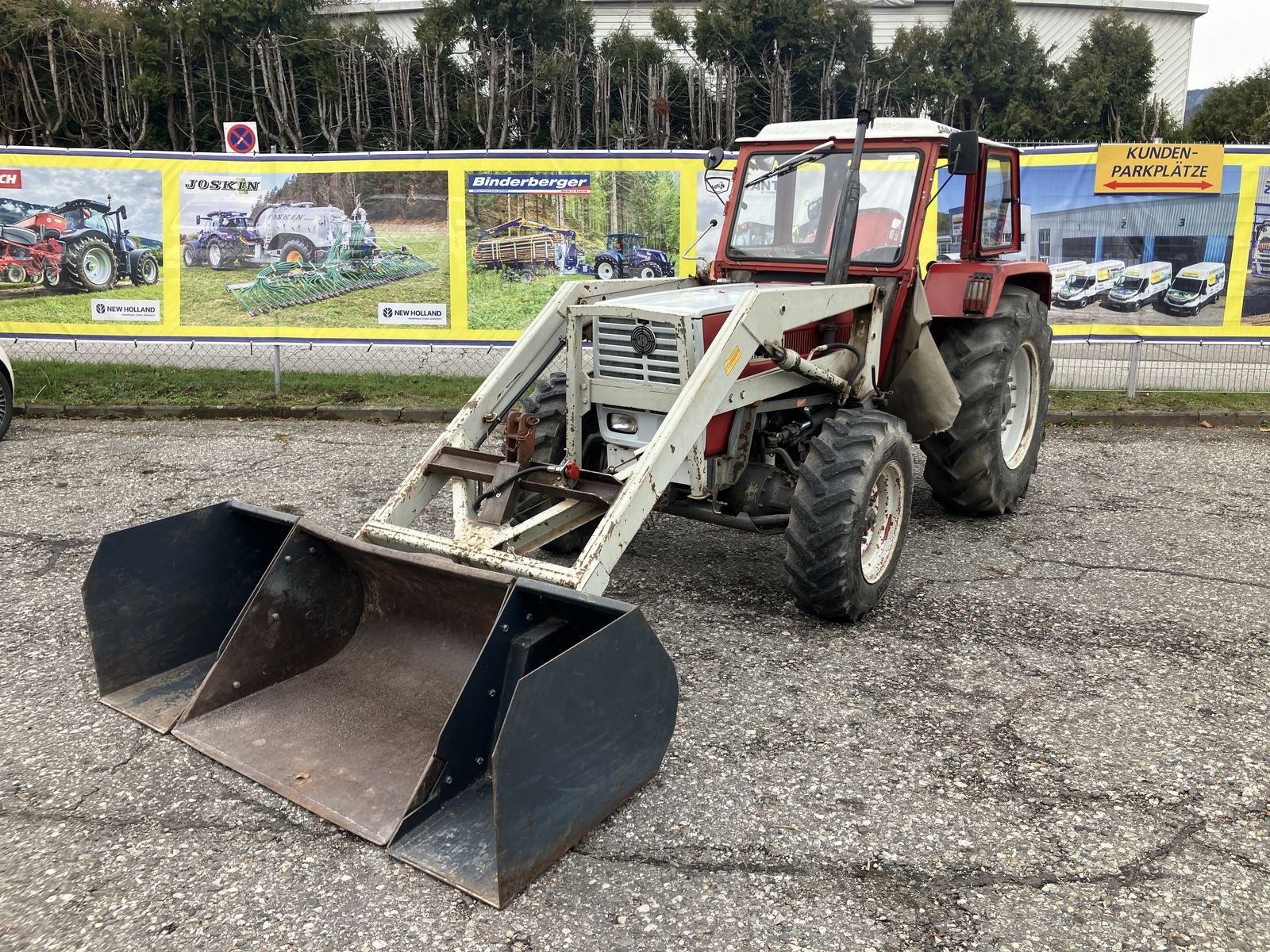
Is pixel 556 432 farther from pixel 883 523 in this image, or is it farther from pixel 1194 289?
pixel 1194 289

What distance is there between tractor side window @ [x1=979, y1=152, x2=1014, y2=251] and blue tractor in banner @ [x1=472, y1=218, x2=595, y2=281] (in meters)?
5.36

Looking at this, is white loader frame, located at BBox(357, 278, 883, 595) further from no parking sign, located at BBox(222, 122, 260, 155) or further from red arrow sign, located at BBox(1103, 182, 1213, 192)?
no parking sign, located at BBox(222, 122, 260, 155)

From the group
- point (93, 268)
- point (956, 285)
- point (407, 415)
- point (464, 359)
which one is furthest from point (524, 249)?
point (956, 285)

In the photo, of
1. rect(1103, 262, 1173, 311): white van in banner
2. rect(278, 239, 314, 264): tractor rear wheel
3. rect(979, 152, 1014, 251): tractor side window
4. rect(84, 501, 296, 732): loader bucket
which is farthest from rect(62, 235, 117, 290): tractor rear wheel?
rect(1103, 262, 1173, 311): white van in banner

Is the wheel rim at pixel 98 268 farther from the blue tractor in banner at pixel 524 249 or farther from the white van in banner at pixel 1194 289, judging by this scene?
the white van in banner at pixel 1194 289

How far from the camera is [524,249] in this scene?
11.3m

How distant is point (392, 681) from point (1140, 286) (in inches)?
383

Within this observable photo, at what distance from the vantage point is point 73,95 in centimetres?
2677

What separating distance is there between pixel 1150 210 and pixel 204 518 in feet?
33.4

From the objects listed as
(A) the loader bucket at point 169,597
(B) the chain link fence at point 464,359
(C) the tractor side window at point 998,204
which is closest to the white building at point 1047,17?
(B) the chain link fence at point 464,359

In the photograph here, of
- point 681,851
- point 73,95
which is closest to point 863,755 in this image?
point 681,851

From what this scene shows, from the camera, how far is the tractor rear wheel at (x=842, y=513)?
15.8 feet

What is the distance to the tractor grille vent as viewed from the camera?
4918 mm

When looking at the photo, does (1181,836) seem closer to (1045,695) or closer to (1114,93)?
(1045,695)
